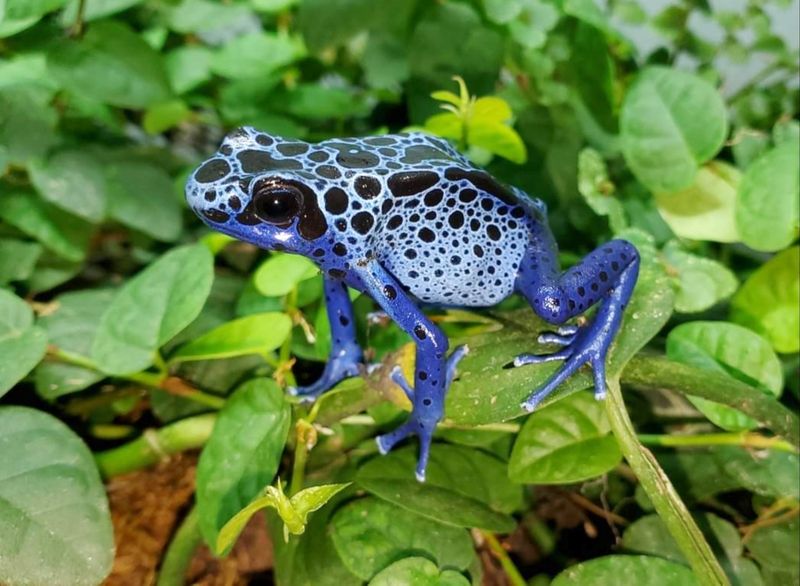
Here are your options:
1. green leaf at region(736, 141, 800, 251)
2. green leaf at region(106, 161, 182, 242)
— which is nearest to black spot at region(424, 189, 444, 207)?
green leaf at region(736, 141, 800, 251)

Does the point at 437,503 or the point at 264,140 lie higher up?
the point at 264,140

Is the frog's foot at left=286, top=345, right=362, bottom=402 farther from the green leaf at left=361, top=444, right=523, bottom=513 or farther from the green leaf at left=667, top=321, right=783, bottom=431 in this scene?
the green leaf at left=667, top=321, right=783, bottom=431

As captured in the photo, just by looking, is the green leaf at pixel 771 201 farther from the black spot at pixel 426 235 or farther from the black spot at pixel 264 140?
the black spot at pixel 264 140

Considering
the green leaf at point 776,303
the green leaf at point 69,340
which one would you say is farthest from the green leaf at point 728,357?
the green leaf at point 69,340

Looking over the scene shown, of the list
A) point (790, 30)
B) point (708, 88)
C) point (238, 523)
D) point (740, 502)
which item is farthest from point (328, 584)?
point (790, 30)

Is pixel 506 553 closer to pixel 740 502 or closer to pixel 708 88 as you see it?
pixel 740 502

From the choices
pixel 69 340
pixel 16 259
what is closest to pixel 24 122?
pixel 16 259

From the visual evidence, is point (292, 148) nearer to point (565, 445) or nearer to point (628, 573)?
point (565, 445)
